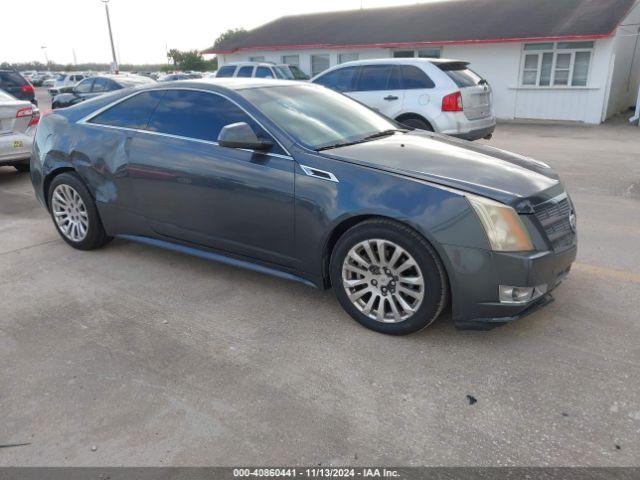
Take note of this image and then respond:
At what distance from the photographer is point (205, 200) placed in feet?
13.3

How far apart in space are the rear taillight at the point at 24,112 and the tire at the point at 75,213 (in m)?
3.72

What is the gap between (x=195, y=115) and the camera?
419cm

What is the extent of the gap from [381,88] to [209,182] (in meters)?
6.73

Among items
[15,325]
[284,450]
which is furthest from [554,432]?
[15,325]

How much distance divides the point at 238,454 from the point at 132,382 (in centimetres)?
91

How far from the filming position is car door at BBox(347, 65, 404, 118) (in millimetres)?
9695

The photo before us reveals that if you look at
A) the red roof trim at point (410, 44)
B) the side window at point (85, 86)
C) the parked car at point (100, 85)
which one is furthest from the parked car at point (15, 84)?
the red roof trim at point (410, 44)

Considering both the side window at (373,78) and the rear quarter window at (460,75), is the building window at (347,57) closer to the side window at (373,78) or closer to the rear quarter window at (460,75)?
the side window at (373,78)

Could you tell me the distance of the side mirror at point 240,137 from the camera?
365 cm

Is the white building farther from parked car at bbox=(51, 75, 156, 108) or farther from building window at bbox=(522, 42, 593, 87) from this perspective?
parked car at bbox=(51, 75, 156, 108)

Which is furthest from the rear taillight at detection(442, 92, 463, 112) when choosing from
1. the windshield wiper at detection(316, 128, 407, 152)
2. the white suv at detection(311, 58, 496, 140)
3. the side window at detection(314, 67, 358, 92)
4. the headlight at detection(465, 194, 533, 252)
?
the headlight at detection(465, 194, 533, 252)

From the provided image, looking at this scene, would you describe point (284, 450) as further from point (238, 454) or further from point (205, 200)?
point (205, 200)

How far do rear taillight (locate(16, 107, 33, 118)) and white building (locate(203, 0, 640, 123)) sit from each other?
14.9 metres

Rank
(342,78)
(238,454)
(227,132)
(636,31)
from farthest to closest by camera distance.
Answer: (636,31) → (342,78) → (227,132) → (238,454)
